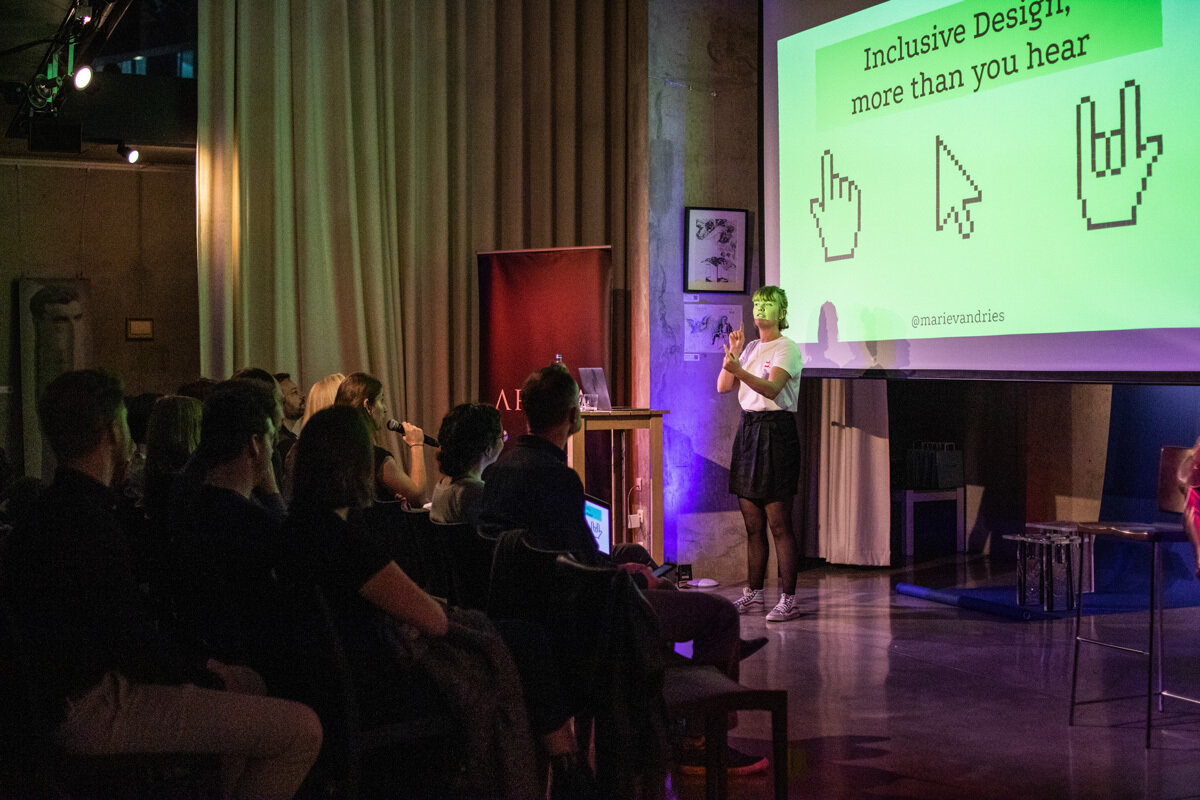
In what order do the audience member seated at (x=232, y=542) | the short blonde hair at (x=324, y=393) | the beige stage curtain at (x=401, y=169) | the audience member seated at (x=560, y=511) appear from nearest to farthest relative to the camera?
the audience member seated at (x=232, y=542), the audience member seated at (x=560, y=511), the short blonde hair at (x=324, y=393), the beige stage curtain at (x=401, y=169)

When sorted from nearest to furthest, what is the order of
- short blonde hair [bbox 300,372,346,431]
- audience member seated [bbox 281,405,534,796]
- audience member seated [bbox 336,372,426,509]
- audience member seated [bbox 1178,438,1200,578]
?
1. audience member seated [bbox 281,405,534,796]
2. audience member seated [bbox 1178,438,1200,578]
3. audience member seated [bbox 336,372,426,509]
4. short blonde hair [bbox 300,372,346,431]

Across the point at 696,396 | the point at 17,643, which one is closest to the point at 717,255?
the point at 696,396

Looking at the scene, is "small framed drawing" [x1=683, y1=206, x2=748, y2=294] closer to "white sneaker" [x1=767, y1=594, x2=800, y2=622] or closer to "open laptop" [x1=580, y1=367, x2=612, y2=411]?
"open laptop" [x1=580, y1=367, x2=612, y2=411]

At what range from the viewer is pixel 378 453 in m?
3.89

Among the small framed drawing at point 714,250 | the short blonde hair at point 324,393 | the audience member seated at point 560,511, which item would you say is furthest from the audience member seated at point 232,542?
the small framed drawing at point 714,250

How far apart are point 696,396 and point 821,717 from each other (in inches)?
113

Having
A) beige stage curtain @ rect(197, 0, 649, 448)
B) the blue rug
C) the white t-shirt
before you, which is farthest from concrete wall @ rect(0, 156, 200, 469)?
the blue rug

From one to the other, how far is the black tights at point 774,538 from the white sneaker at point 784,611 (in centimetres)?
3

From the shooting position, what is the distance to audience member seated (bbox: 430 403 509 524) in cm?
316

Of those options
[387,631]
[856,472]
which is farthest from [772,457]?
[387,631]

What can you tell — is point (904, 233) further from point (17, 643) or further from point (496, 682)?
point (17, 643)

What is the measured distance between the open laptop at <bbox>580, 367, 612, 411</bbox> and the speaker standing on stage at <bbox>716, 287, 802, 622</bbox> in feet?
2.29

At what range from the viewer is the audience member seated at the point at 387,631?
215 centimetres

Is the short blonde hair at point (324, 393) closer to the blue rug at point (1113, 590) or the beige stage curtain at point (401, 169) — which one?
the beige stage curtain at point (401, 169)
